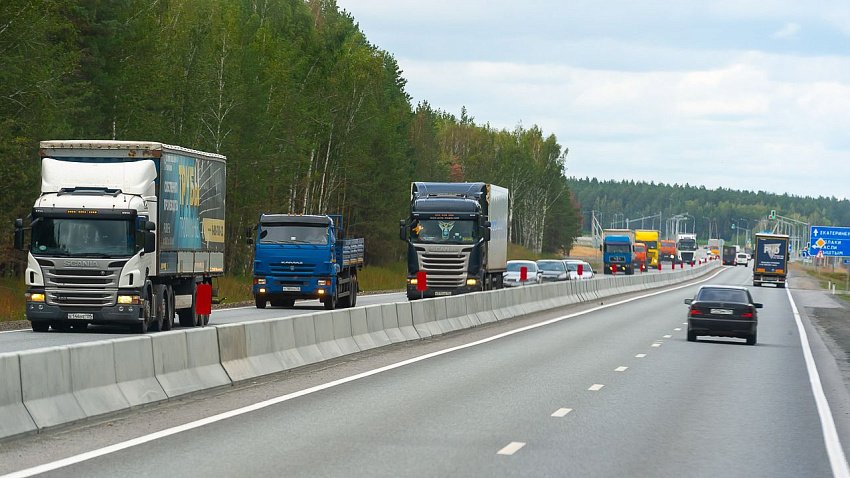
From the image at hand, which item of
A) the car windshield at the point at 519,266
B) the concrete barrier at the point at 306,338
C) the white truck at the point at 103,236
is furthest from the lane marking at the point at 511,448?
the car windshield at the point at 519,266

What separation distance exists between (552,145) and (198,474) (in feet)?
495

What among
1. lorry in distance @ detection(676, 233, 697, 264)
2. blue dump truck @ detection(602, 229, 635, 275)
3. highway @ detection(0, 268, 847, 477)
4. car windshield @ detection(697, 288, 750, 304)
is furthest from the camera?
lorry in distance @ detection(676, 233, 697, 264)

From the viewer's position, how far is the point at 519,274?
6028 centimetres

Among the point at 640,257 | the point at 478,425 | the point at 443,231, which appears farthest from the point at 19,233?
the point at 640,257

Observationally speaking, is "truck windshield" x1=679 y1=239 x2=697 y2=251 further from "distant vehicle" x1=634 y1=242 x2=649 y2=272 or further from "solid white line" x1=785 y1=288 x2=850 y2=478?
"solid white line" x1=785 y1=288 x2=850 y2=478

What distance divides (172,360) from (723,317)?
16377mm

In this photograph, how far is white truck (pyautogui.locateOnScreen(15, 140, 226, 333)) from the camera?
1006 inches

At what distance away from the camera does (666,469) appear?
36.5ft

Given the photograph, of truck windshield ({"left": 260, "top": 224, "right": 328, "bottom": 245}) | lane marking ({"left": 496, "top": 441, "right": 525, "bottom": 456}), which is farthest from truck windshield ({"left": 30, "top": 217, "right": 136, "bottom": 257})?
lane marking ({"left": 496, "top": 441, "right": 525, "bottom": 456})

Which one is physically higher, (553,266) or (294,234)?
(294,234)

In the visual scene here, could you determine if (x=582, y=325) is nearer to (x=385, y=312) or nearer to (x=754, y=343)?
(x=754, y=343)

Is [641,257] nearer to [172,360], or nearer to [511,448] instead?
[172,360]

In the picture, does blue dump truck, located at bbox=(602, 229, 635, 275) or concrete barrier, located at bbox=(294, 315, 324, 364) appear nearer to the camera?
concrete barrier, located at bbox=(294, 315, 324, 364)

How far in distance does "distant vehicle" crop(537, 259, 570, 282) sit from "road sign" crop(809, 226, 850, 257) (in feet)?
91.8
